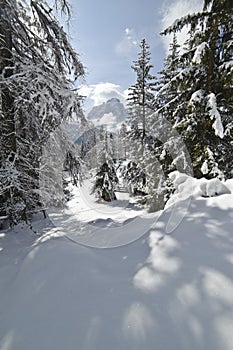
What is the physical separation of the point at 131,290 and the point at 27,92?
12.5 ft

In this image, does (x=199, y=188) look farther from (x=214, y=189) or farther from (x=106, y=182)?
(x=106, y=182)

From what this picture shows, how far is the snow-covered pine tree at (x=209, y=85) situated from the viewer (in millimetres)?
4879

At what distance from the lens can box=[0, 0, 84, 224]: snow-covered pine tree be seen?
3684 mm

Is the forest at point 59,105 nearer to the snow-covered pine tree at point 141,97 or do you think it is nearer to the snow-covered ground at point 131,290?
the snow-covered ground at point 131,290

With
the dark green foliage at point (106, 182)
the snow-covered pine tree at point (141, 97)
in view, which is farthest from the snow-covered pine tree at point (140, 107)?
the dark green foliage at point (106, 182)

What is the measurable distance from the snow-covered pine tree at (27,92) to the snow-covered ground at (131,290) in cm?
154

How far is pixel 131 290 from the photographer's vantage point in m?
1.92

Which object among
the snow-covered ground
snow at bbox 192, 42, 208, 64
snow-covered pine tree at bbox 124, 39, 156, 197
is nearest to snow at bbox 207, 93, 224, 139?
snow at bbox 192, 42, 208, 64

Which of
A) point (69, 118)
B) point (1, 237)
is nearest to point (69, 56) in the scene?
point (69, 118)

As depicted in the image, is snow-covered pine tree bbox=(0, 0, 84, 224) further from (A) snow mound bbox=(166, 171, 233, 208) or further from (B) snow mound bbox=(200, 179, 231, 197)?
(B) snow mound bbox=(200, 179, 231, 197)

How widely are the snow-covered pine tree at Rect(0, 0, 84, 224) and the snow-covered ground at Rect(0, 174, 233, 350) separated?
1.54 m

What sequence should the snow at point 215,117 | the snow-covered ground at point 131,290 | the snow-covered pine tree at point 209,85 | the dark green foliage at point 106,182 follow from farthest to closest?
the dark green foliage at point 106,182 → the snow-covered pine tree at point 209,85 → the snow at point 215,117 → the snow-covered ground at point 131,290

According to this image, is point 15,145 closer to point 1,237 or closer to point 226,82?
point 1,237

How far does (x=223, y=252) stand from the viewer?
2117 mm
